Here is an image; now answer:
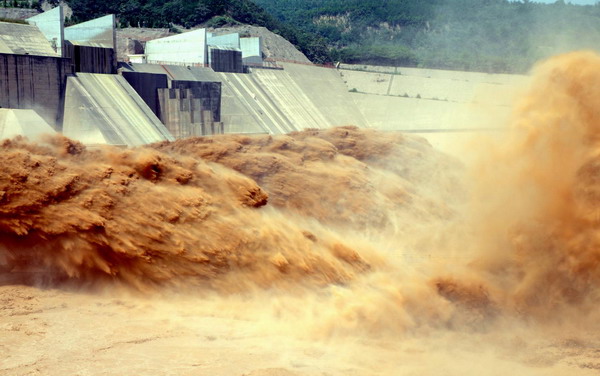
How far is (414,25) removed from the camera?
269 ft

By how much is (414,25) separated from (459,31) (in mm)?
29760

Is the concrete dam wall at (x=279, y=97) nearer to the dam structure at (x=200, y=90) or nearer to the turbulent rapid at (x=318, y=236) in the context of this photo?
the dam structure at (x=200, y=90)

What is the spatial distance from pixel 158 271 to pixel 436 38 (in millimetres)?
59291

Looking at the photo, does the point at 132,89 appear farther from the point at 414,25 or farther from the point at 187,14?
the point at 414,25

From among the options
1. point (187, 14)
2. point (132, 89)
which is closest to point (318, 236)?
point (132, 89)

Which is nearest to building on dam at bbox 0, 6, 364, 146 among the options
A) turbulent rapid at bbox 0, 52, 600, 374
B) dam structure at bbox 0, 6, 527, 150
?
dam structure at bbox 0, 6, 527, 150

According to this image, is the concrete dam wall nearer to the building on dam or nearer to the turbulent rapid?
the building on dam

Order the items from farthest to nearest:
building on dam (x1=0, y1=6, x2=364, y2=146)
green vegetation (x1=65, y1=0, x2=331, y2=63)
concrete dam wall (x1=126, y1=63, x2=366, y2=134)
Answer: green vegetation (x1=65, y1=0, x2=331, y2=63) < concrete dam wall (x1=126, y1=63, x2=366, y2=134) < building on dam (x1=0, y1=6, x2=364, y2=146)

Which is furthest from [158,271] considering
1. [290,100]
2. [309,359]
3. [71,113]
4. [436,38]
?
[436,38]

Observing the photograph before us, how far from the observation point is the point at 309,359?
8.38m

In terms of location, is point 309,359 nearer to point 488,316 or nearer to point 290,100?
point 488,316

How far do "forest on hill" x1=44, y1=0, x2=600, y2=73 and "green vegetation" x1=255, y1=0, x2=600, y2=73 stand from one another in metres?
0.07

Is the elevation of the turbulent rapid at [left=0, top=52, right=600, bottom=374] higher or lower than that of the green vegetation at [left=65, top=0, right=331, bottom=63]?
lower

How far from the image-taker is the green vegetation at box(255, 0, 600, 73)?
29484mm
